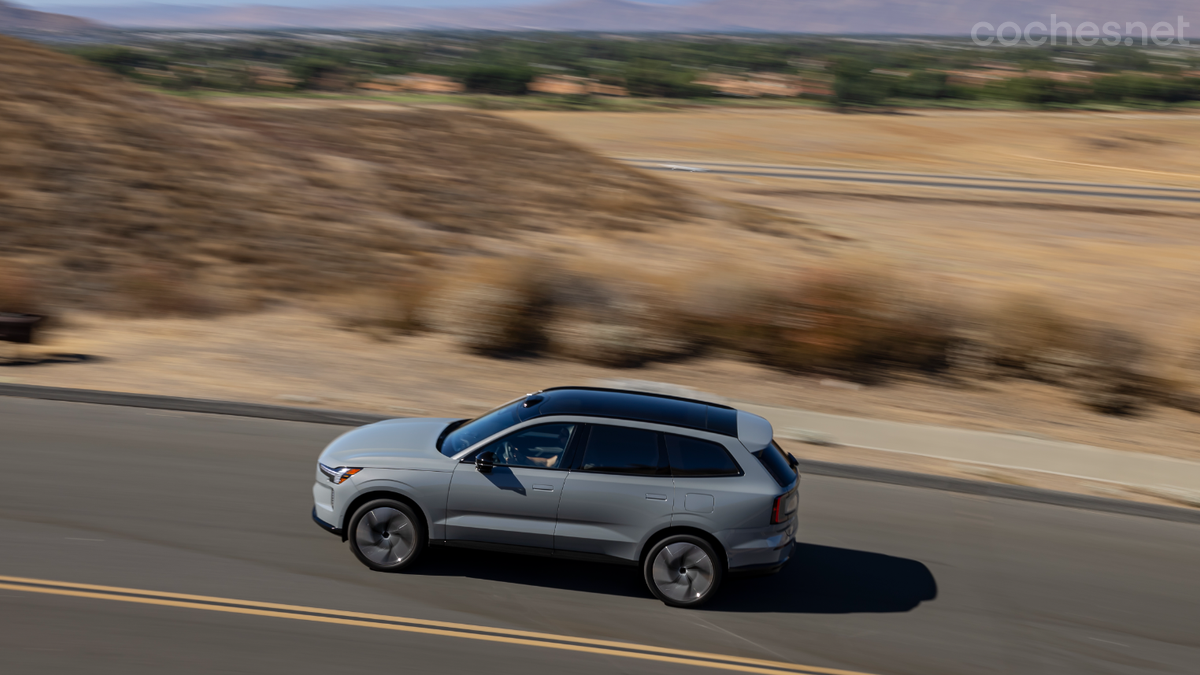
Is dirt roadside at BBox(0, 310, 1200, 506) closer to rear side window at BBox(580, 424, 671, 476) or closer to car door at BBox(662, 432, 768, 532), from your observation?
car door at BBox(662, 432, 768, 532)

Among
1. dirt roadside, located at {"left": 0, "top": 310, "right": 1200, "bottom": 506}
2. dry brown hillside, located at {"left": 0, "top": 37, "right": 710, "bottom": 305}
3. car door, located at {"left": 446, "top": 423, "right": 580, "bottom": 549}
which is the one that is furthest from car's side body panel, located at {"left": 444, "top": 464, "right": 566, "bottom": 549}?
dry brown hillside, located at {"left": 0, "top": 37, "right": 710, "bottom": 305}

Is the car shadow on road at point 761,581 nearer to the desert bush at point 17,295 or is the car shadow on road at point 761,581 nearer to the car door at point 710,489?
the car door at point 710,489

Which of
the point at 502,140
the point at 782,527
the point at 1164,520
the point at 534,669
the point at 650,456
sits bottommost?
the point at 1164,520

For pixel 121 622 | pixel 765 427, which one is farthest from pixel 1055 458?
pixel 121 622

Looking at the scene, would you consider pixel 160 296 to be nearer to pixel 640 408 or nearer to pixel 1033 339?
pixel 640 408

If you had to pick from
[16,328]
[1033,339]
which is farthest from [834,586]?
[16,328]

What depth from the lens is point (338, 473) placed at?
721 cm

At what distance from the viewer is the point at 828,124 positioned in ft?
207

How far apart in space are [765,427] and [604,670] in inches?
85.9

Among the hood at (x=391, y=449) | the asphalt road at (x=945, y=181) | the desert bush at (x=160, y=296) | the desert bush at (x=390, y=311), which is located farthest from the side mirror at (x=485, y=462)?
the asphalt road at (x=945, y=181)

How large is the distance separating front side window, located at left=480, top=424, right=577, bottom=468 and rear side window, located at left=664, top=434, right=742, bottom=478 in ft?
2.36

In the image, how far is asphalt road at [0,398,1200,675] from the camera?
6.29m

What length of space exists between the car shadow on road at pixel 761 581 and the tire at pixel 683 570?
0.15 m

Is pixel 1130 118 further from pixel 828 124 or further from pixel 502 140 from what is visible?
pixel 502 140
